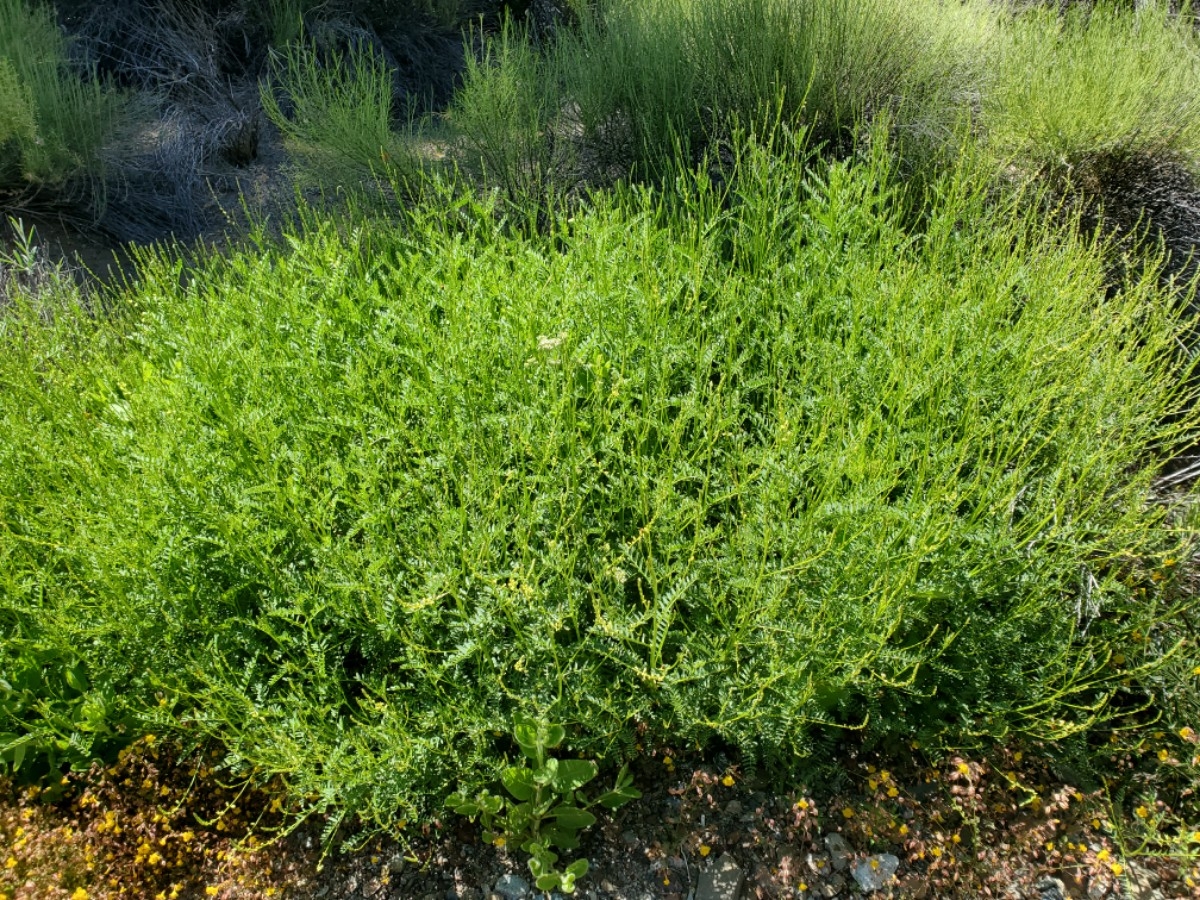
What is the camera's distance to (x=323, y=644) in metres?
2.05

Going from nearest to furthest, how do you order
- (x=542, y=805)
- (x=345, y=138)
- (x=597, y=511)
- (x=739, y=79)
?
(x=542, y=805)
(x=597, y=511)
(x=739, y=79)
(x=345, y=138)

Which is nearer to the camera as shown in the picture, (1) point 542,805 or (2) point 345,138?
(1) point 542,805

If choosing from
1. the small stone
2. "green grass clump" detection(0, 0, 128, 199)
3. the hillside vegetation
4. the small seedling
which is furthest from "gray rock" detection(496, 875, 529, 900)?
"green grass clump" detection(0, 0, 128, 199)

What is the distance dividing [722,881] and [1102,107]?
330 cm

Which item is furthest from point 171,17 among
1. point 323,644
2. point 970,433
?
point 970,433

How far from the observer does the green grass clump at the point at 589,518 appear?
77.5 inches

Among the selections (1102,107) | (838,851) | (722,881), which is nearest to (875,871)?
(838,851)

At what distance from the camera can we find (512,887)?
79.8 inches

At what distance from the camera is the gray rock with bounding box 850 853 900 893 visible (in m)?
2.00

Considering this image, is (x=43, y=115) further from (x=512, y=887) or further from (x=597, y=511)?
(x=512, y=887)

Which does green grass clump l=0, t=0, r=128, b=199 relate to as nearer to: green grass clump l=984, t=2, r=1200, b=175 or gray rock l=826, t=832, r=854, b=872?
green grass clump l=984, t=2, r=1200, b=175

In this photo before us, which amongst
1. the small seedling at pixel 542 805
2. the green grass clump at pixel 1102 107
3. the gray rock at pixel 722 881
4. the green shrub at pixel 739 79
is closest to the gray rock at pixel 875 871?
the gray rock at pixel 722 881

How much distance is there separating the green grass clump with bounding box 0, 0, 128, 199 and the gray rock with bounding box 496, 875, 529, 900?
431cm

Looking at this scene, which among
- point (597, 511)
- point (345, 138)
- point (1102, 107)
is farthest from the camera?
point (345, 138)
